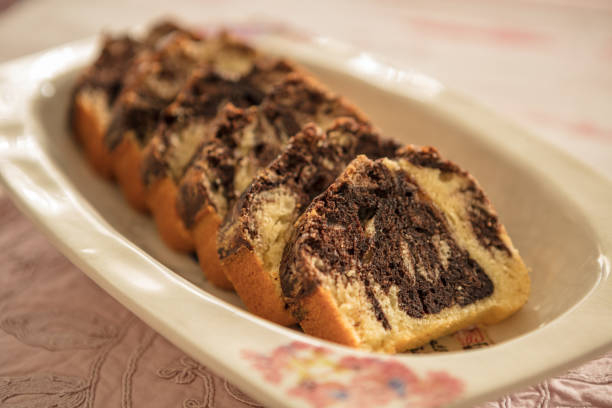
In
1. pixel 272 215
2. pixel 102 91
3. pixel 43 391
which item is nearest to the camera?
pixel 43 391

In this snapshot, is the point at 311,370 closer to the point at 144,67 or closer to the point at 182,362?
the point at 182,362

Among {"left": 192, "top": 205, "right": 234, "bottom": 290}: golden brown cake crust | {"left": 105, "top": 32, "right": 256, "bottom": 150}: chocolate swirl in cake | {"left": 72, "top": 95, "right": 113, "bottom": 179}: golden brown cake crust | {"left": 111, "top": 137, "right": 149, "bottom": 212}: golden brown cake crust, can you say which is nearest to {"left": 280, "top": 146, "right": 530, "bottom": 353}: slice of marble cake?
{"left": 192, "top": 205, "right": 234, "bottom": 290}: golden brown cake crust

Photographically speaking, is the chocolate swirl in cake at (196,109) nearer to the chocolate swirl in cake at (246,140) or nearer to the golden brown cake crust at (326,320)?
the chocolate swirl in cake at (246,140)

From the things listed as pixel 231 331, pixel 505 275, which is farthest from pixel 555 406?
pixel 231 331

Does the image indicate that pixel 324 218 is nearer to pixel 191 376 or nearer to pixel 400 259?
pixel 400 259

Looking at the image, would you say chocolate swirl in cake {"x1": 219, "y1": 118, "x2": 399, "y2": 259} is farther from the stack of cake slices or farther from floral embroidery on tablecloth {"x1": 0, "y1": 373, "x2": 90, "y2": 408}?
floral embroidery on tablecloth {"x1": 0, "y1": 373, "x2": 90, "y2": 408}

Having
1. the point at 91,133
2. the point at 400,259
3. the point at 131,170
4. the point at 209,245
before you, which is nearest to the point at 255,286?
the point at 209,245
